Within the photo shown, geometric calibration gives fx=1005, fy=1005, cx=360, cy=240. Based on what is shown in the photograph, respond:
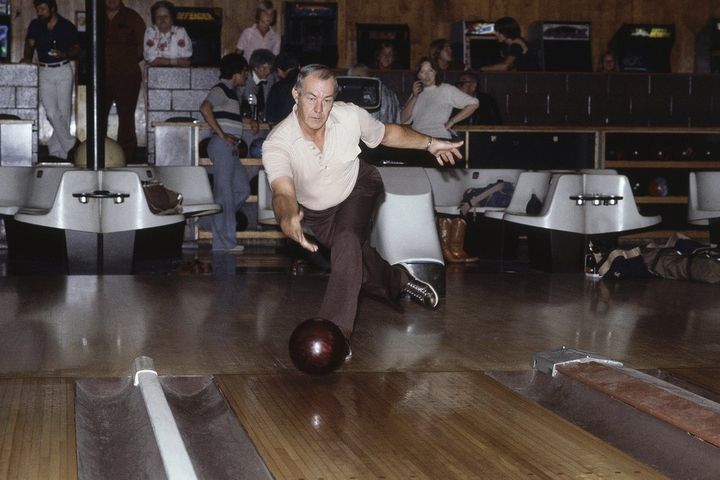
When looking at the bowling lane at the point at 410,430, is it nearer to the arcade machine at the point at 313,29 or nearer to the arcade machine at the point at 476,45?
the arcade machine at the point at 313,29

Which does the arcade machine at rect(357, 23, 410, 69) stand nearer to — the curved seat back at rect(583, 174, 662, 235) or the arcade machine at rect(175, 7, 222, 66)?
the arcade machine at rect(175, 7, 222, 66)

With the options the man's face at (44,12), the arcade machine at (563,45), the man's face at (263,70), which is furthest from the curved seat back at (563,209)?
the arcade machine at (563,45)

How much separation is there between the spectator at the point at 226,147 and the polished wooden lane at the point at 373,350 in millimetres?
1825

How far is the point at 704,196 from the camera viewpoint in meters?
6.56

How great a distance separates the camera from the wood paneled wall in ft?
37.3

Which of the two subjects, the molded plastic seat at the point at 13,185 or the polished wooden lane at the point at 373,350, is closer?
the polished wooden lane at the point at 373,350

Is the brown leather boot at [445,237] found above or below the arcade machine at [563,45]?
below

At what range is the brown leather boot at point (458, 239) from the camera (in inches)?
264

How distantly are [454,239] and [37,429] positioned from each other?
15.0 feet

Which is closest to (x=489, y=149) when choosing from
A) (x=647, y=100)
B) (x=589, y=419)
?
(x=647, y=100)

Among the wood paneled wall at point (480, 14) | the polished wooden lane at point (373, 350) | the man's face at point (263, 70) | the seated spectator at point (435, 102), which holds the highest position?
the wood paneled wall at point (480, 14)

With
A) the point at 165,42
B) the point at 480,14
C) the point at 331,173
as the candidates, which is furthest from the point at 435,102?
the point at 480,14

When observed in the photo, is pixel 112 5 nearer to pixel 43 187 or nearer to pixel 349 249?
pixel 43 187

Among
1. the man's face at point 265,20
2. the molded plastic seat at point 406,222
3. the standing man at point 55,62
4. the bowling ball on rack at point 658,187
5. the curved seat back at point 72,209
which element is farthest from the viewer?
the man's face at point 265,20
